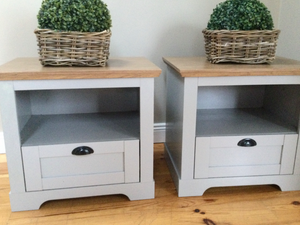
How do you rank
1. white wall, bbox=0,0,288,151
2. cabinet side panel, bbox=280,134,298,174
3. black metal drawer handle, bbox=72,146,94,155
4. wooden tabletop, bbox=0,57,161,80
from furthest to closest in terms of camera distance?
white wall, bbox=0,0,288,151, cabinet side panel, bbox=280,134,298,174, black metal drawer handle, bbox=72,146,94,155, wooden tabletop, bbox=0,57,161,80

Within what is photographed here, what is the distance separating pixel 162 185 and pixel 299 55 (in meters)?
0.95

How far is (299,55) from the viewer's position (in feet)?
4.88

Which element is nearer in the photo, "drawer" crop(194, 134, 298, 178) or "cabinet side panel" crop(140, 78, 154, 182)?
"cabinet side panel" crop(140, 78, 154, 182)

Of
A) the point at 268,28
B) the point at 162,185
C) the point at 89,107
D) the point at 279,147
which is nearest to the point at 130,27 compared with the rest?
the point at 89,107

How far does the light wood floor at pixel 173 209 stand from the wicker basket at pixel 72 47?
0.57 m

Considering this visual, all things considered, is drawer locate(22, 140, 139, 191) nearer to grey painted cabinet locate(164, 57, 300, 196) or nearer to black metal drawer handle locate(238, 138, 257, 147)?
grey painted cabinet locate(164, 57, 300, 196)

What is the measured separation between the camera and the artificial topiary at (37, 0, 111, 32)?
106 centimetres

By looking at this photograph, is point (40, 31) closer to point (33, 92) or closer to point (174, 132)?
point (33, 92)

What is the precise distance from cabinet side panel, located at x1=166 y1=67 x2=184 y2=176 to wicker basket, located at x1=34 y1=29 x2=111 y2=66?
0.34 m

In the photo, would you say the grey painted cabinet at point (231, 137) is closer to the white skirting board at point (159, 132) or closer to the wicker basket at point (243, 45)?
the wicker basket at point (243, 45)

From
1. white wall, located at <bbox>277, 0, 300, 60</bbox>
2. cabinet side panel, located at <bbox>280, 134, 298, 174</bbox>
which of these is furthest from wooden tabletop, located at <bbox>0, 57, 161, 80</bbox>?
white wall, located at <bbox>277, 0, 300, 60</bbox>

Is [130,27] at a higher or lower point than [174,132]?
higher

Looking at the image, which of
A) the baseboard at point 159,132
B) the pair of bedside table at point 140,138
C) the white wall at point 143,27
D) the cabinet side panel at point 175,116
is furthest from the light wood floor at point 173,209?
the white wall at point 143,27

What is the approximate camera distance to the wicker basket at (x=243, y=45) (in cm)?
119
